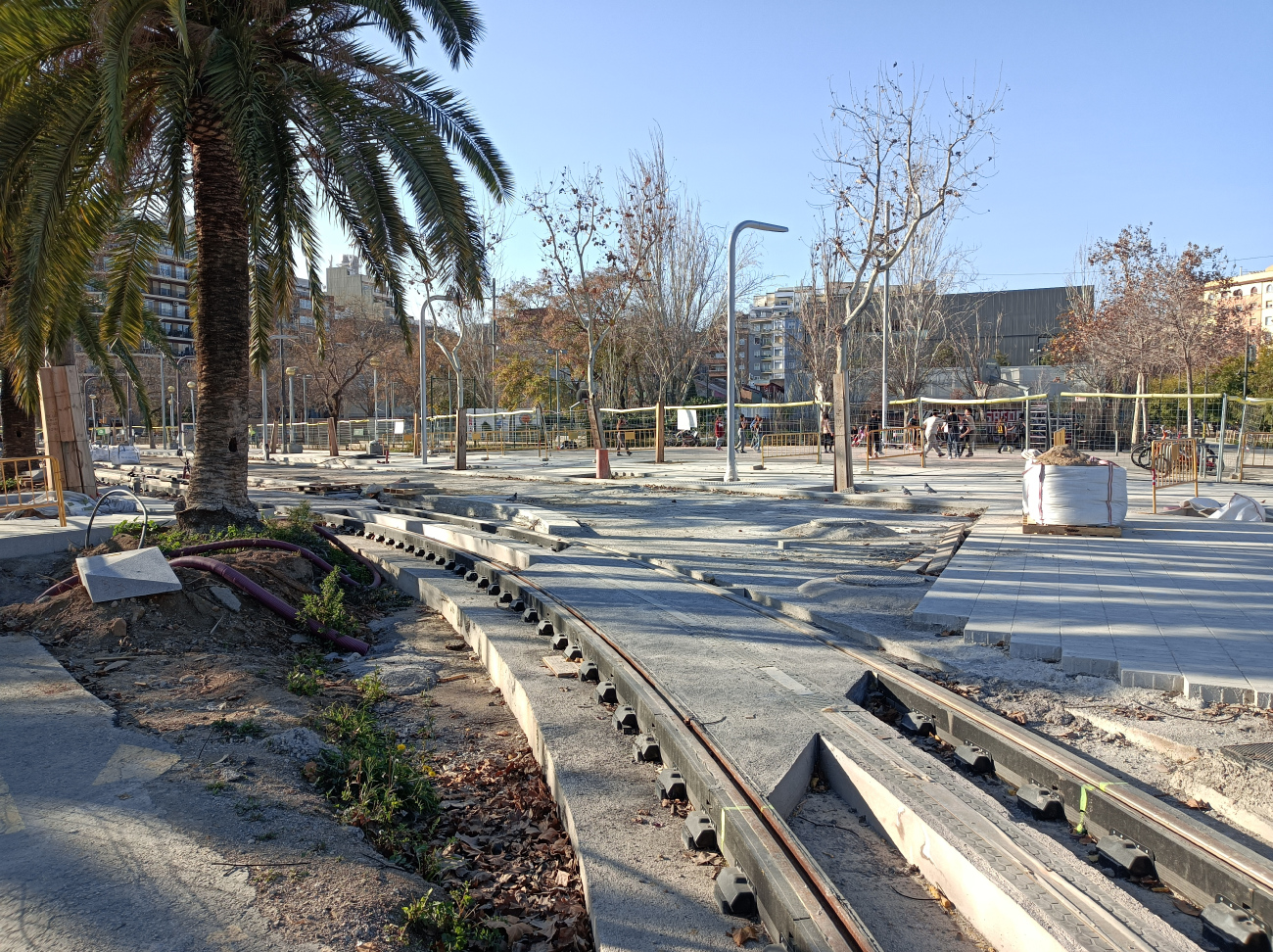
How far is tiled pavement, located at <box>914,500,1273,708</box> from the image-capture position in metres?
5.44

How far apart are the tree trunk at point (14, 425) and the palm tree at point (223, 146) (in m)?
5.83

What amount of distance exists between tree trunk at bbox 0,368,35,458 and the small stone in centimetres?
1232

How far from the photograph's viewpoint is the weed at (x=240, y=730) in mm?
4465

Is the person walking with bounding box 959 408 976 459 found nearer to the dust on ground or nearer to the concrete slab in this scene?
the dust on ground

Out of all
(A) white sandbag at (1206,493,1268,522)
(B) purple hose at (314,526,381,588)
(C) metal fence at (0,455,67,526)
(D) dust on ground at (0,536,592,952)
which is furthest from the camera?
(A) white sandbag at (1206,493,1268,522)

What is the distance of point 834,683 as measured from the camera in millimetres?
5309

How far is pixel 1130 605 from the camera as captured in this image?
23.5 feet

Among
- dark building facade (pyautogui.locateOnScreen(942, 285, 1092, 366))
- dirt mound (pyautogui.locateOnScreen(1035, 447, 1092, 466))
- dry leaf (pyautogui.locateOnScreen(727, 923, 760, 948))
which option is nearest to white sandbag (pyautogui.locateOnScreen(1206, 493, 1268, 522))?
dirt mound (pyautogui.locateOnScreen(1035, 447, 1092, 466))

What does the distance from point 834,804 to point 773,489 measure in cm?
1545

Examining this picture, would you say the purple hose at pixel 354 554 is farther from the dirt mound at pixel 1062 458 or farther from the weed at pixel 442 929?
the dirt mound at pixel 1062 458

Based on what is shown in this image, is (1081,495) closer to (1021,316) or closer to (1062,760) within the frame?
(1062,760)

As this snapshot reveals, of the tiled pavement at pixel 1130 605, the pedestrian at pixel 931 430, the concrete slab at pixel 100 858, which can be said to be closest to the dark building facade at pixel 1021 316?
the pedestrian at pixel 931 430

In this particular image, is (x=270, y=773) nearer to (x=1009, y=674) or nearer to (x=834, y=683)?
(x=834, y=683)

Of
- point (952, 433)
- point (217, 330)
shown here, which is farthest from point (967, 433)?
point (217, 330)
